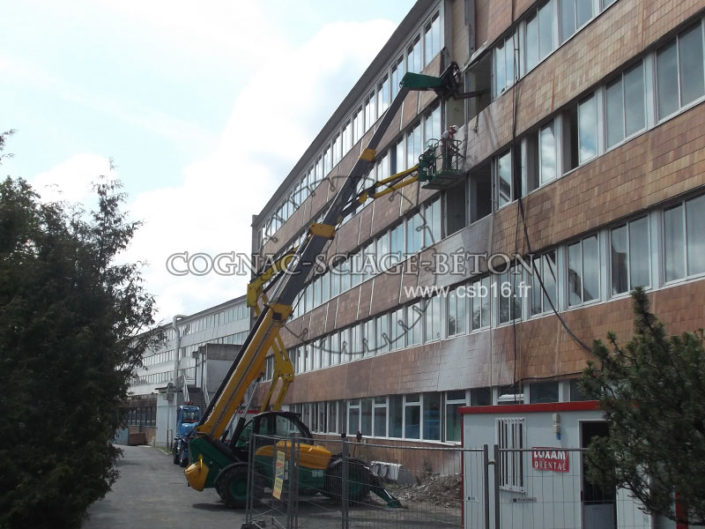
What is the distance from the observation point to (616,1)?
1616 centimetres

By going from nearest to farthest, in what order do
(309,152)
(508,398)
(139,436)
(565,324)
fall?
(565,324)
(508,398)
(309,152)
(139,436)

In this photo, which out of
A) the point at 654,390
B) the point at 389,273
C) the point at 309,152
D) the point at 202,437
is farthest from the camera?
the point at 309,152

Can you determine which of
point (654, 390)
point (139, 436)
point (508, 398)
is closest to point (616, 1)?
point (508, 398)

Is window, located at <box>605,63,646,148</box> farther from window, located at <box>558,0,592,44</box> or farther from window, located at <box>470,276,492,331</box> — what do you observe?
window, located at <box>470,276,492,331</box>

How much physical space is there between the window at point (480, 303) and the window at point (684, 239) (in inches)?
269

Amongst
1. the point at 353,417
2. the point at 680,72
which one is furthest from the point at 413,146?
the point at 680,72

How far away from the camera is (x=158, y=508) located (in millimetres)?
20578

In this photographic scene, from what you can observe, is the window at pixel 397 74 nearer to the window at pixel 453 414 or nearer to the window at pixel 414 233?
the window at pixel 414 233

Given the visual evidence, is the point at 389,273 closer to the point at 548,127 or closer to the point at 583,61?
the point at 548,127

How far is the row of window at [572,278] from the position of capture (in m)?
14.1

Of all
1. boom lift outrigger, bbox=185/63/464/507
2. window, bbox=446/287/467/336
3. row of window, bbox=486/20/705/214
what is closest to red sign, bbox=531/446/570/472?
row of window, bbox=486/20/705/214

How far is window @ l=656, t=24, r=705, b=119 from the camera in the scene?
1381 centimetres

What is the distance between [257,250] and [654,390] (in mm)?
52490

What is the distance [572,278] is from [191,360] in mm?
74383
